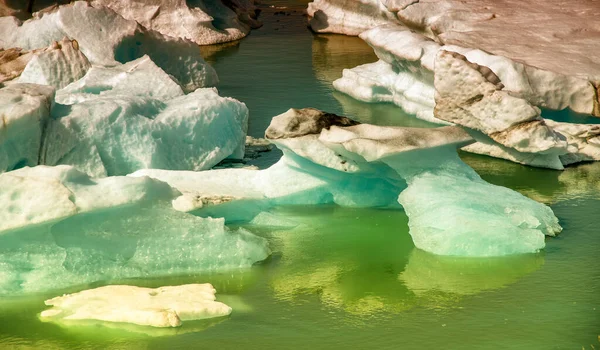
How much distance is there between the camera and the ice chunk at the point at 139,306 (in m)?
4.75

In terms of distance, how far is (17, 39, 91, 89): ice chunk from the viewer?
28.0 feet

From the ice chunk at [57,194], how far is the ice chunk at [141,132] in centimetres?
155

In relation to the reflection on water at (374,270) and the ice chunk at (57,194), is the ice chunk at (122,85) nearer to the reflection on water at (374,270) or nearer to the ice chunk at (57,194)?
the reflection on water at (374,270)

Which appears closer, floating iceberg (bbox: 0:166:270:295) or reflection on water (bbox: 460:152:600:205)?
floating iceberg (bbox: 0:166:270:295)

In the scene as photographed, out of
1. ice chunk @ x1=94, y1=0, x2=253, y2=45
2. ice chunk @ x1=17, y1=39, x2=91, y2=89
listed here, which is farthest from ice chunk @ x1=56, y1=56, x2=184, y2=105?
ice chunk @ x1=94, y1=0, x2=253, y2=45

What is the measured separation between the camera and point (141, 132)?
7.29 meters

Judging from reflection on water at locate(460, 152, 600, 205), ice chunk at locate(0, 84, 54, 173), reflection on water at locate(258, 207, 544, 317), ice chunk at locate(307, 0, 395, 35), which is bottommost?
ice chunk at locate(307, 0, 395, 35)

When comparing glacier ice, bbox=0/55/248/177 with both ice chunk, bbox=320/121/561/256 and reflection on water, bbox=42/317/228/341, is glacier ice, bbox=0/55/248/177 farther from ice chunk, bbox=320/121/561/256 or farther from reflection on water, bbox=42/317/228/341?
reflection on water, bbox=42/317/228/341

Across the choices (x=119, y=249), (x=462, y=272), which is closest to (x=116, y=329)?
(x=119, y=249)

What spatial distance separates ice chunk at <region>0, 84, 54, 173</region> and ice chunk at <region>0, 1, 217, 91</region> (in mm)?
2473

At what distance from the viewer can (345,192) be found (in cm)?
681

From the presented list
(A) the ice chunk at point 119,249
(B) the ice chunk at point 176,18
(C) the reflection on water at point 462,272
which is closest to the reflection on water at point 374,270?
(C) the reflection on water at point 462,272

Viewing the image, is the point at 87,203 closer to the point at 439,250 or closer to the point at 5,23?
the point at 439,250

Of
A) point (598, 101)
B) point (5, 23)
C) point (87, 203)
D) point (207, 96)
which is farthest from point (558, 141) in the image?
point (5, 23)
